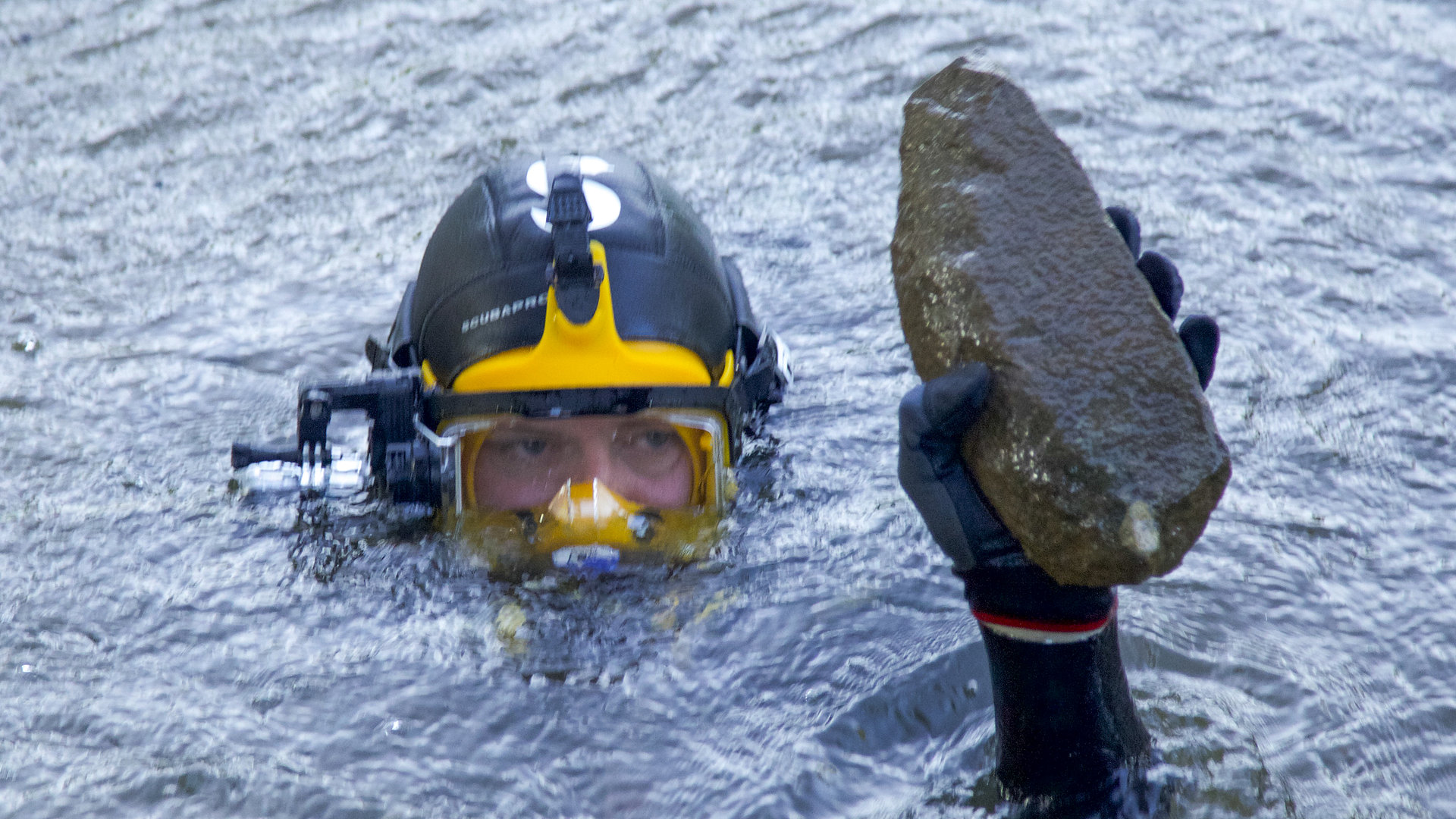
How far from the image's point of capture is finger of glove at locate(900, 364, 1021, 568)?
7.77ft

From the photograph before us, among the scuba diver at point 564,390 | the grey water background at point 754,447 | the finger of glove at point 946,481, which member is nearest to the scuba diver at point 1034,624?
the finger of glove at point 946,481

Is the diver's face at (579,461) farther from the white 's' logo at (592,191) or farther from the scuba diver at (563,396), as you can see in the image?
the white 's' logo at (592,191)

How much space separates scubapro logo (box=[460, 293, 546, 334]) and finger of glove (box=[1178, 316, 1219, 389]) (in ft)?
5.78

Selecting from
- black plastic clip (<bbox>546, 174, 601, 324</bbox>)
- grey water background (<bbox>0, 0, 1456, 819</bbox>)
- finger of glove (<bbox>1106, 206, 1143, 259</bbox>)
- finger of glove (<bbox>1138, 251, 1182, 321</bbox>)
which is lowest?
grey water background (<bbox>0, 0, 1456, 819</bbox>)

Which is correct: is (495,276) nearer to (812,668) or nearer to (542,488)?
(542,488)

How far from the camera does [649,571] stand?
3744 millimetres

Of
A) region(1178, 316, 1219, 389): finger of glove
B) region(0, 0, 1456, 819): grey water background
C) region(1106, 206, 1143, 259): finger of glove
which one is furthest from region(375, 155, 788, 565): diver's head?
region(1178, 316, 1219, 389): finger of glove

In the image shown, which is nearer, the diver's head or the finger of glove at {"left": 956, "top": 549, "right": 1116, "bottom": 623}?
the finger of glove at {"left": 956, "top": 549, "right": 1116, "bottom": 623}

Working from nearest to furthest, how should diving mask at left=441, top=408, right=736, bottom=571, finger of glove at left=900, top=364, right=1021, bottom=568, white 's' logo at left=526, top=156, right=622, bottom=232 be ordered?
finger of glove at left=900, top=364, right=1021, bottom=568 → diving mask at left=441, top=408, right=736, bottom=571 → white 's' logo at left=526, top=156, right=622, bottom=232

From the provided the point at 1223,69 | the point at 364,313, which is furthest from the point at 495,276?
the point at 1223,69

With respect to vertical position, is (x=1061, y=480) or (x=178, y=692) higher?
(x=1061, y=480)

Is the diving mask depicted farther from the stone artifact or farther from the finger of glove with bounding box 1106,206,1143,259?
the finger of glove with bounding box 1106,206,1143,259

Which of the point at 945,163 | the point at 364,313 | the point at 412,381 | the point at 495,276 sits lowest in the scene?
the point at 364,313

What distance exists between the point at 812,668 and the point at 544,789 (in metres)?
0.79
